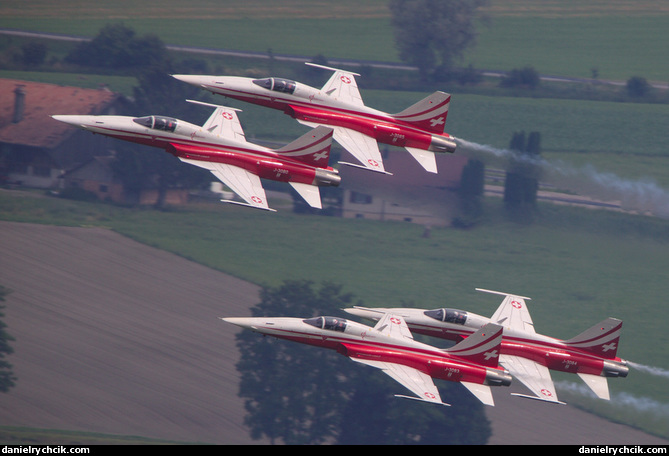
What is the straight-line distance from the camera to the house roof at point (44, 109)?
109500 millimetres

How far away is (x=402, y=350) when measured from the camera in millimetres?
48875

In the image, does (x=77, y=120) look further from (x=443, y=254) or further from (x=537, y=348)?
(x=443, y=254)

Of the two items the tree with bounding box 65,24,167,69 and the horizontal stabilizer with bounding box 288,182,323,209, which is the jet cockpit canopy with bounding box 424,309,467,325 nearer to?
the horizontal stabilizer with bounding box 288,182,323,209

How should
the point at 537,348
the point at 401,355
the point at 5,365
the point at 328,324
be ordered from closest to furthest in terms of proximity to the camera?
the point at 328,324 → the point at 401,355 → the point at 537,348 → the point at 5,365

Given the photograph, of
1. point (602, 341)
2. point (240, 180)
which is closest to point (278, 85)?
point (240, 180)

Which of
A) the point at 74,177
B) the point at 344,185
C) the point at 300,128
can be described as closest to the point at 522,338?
the point at 344,185

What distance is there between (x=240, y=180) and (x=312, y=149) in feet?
13.9

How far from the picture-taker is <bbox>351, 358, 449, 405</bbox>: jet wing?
47750mm

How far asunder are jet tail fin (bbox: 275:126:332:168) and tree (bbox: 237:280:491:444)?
37.4 m

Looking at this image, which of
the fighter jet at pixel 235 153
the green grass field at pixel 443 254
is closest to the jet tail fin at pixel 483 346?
the fighter jet at pixel 235 153

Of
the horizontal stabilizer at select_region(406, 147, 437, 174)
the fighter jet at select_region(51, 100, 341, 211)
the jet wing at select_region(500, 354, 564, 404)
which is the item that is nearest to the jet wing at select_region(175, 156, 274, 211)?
the fighter jet at select_region(51, 100, 341, 211)

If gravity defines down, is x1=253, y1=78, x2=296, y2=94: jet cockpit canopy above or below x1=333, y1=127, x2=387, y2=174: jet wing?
above

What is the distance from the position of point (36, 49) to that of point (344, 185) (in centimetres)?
5275

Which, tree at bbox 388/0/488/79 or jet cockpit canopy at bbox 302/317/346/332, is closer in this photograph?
jet cockpit canopy at bbox 302/317/346/332
